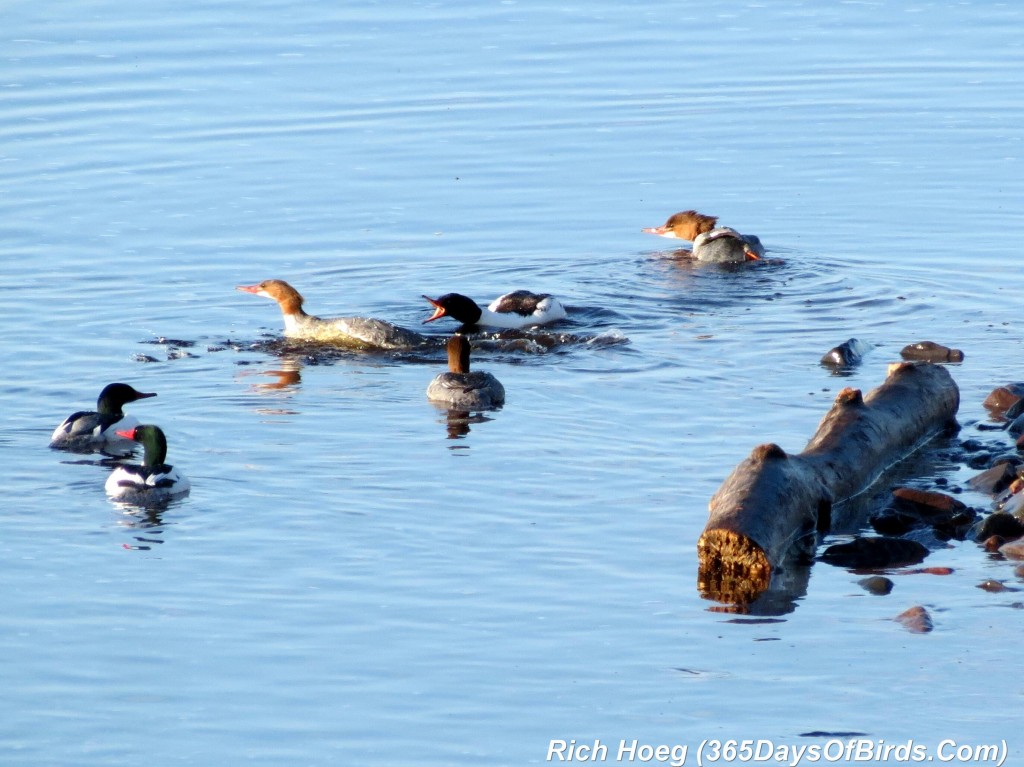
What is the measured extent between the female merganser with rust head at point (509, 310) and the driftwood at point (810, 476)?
4213 millimetres

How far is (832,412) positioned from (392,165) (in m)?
11.8

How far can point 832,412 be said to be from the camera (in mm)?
11656

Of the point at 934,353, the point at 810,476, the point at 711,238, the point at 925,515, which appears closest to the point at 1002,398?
the point at 934,353

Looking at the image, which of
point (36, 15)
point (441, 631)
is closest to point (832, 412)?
point (441, 631)

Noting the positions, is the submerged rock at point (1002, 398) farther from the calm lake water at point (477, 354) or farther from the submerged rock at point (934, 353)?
the submerged rock at point (934, 353)

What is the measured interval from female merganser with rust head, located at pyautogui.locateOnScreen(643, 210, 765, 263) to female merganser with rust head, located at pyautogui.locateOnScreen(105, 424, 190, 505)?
26.1 feet

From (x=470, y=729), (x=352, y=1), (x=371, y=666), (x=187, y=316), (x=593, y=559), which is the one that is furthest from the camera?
(x=352, y=1)

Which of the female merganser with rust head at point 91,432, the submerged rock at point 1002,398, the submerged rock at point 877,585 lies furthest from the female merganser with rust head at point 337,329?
the submerged rock at point 877,585

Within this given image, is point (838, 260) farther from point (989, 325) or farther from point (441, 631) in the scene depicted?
point (441, 631)

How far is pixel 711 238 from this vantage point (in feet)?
59.5

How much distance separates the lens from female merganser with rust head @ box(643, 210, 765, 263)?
1803 centimetres

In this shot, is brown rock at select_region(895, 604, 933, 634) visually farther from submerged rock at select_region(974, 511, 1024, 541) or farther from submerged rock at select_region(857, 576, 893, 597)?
submerged rock at select_region(974, 511, 1024, 541)

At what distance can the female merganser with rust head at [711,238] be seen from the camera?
18.0 metres

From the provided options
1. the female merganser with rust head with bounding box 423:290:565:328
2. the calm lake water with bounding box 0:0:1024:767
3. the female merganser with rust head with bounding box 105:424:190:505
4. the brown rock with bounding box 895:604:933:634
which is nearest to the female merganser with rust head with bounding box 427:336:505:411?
the calm lake water with bounding box 0:0:1024:767
